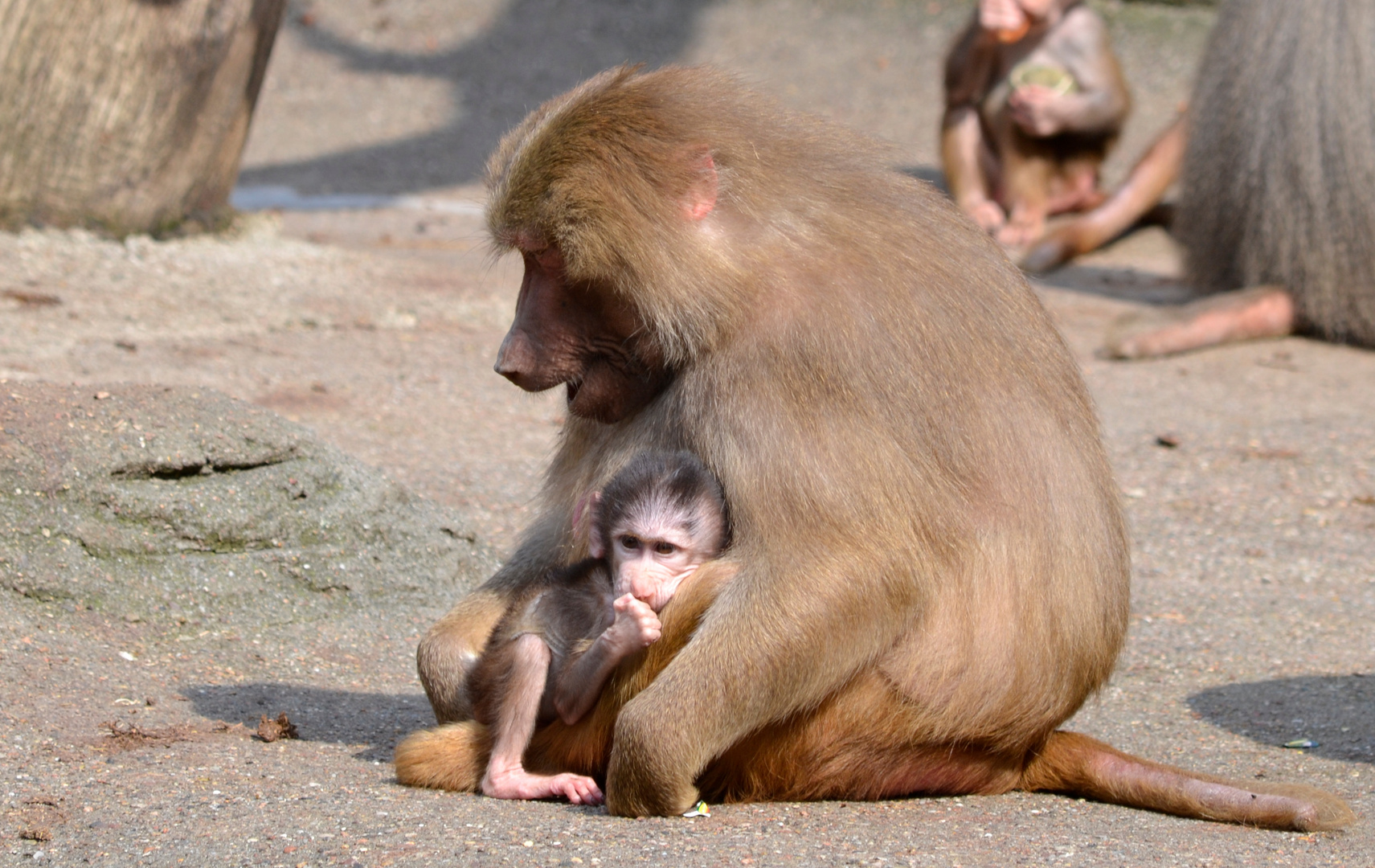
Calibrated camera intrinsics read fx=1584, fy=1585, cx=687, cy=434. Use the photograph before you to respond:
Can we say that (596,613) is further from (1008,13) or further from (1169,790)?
(1008,13)

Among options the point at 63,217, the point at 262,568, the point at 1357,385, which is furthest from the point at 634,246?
the point at 1357,385

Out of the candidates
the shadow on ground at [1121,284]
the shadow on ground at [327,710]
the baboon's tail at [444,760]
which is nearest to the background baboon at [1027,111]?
the shadow on ground at [1121,284]

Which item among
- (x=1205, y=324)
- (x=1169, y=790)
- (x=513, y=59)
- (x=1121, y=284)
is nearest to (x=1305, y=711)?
(x=1169, y=790)

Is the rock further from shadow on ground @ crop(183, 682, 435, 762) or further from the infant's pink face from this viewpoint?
the infant's pink face

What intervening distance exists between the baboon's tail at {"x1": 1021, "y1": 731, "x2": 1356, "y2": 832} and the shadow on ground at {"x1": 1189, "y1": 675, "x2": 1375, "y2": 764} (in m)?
0.67

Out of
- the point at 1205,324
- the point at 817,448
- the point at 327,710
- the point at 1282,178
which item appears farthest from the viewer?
the point at 1282,178

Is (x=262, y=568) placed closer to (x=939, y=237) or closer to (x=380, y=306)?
(x=939, y=237)

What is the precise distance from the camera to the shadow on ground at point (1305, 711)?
3.58 metres

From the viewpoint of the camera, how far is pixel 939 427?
9.32 ft

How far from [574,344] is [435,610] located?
1.44 meters

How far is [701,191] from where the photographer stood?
2.88 m

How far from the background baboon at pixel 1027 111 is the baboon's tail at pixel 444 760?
23.4 feet

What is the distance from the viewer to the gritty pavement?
2.68m

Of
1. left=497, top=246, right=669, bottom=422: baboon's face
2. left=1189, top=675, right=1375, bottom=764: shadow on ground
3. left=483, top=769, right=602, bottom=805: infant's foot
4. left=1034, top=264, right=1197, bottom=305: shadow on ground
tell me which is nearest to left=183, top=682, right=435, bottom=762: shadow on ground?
left=483, top=769, right=602, bottom=805: infant's foot
